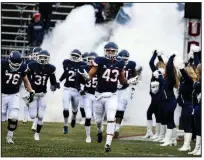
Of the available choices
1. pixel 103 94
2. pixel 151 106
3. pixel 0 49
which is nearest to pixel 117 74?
pixel 103 94

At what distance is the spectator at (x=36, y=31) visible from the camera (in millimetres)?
8594

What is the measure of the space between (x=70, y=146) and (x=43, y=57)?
3.91 feet

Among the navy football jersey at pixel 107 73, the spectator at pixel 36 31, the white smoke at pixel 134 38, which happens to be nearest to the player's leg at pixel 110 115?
the navy football jersey at pixel 107 73

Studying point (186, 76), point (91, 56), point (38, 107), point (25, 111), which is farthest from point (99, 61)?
point (25, 111)

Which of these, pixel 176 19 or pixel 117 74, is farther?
pixel 176 19

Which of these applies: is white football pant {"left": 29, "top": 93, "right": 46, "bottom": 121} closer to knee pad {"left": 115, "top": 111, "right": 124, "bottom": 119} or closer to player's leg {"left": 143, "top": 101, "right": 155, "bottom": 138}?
knee pad {"left": 115, "top": 111, "right": 124, "bottom": 119}

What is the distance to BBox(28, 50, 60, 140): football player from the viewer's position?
8.48 meters

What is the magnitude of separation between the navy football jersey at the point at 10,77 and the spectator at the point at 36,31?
1.55ft

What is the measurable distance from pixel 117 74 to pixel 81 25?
1.06 meters

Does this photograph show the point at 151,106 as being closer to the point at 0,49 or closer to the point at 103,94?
the point at 103,94

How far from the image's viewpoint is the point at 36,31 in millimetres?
8680

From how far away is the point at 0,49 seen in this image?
8.34 m

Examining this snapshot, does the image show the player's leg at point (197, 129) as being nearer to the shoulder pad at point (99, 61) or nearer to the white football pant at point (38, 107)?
the shoulder pad at point (99, 61)

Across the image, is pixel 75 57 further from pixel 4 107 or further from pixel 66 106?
pixel 4 107
